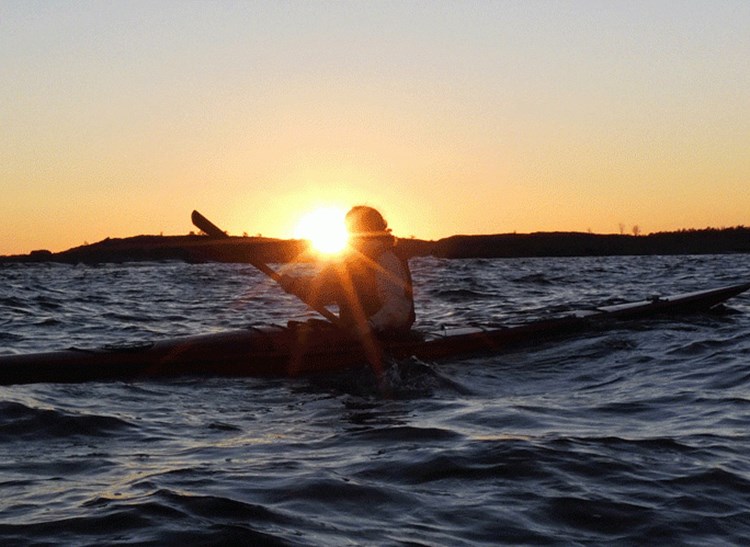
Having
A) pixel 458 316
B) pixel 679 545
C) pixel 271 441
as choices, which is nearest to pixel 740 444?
pixel 679 545

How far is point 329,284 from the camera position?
743 centimetres

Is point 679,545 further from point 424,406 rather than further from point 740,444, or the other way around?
point 424,406

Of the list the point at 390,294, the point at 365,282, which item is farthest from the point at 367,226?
the point at 390,294

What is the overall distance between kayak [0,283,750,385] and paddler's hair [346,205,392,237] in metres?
0.93

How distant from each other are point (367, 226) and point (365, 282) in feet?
1.72

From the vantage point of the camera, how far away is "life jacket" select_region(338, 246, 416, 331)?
7.48 meters

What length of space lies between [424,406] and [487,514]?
2.53 metres

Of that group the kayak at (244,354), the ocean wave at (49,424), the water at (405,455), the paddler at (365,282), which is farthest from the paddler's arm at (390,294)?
the ocean wave at (49,424)

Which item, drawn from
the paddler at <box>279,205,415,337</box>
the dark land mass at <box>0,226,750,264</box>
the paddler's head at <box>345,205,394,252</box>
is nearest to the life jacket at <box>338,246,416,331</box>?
the paddler at <box>279,205,415,337</box>

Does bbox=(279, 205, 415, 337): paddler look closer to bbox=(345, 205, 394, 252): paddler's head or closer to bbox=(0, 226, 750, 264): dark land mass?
bbox=(345, 205, 394, 252): paddler's head

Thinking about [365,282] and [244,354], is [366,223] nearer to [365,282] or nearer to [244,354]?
[365,282]

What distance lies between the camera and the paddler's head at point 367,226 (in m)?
7.45

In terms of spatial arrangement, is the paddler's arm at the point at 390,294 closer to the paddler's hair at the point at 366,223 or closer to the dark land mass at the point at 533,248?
the paddler's hair at the point at 366,223

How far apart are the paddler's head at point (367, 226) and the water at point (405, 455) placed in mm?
1202
